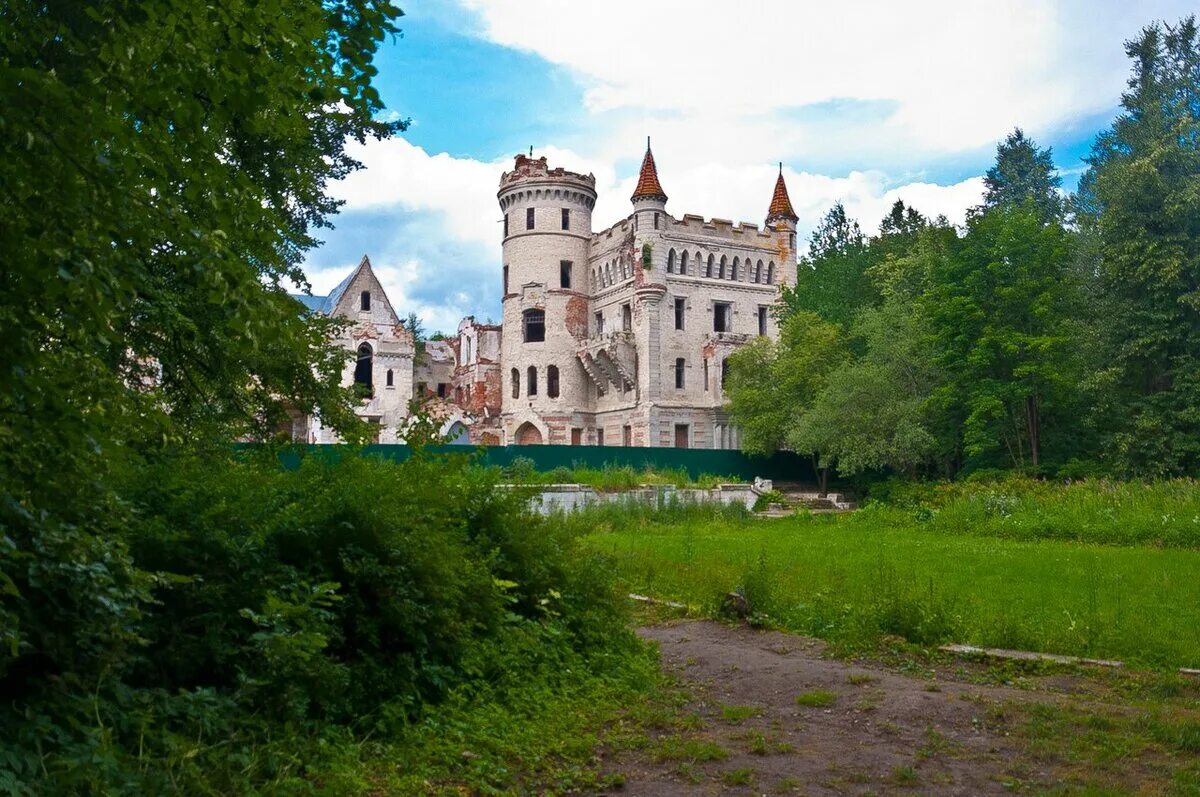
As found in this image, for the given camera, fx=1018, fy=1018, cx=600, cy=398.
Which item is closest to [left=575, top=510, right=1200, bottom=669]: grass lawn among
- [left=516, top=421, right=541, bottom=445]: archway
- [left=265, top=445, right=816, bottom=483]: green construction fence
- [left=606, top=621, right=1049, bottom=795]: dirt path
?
[left=606, top=621, right=1049, bottom=795]: dirt path

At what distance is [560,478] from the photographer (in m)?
34.2

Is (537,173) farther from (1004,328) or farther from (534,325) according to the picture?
(1004,328)

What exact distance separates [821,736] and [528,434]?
51124 millimetres

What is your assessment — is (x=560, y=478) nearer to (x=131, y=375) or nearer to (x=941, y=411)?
(x=941, y=411)

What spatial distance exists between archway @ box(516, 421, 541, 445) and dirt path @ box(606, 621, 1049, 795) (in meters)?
47.4

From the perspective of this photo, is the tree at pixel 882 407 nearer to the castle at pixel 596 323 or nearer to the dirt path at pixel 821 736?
the castle at pixel 596 323

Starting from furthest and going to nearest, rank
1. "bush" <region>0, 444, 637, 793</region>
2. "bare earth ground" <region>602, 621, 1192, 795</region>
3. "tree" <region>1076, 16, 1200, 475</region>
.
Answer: "tree" <region>1076, 16, 1200, 475</region> < "bare earth ground" <region>602, 621, 1192, 795</region> < "bush" <region>0, 444, 637, 793</region>

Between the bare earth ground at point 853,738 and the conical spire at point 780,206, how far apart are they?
2072 inches

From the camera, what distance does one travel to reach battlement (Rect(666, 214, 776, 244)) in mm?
56575

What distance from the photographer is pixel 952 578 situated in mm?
15656

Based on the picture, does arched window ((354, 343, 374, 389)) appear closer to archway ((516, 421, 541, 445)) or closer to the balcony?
archway ((516, 421, 541, 445))

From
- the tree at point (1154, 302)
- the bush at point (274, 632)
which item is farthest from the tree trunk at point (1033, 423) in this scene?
the bush at point (274, 632)

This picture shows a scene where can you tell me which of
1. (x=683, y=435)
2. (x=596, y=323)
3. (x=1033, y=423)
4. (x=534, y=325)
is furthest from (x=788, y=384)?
(x=534, y=325)

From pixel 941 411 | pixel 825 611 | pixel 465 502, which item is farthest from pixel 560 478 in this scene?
pixel 465 502
